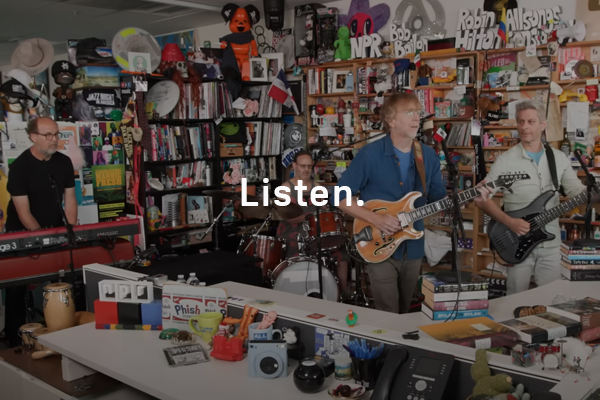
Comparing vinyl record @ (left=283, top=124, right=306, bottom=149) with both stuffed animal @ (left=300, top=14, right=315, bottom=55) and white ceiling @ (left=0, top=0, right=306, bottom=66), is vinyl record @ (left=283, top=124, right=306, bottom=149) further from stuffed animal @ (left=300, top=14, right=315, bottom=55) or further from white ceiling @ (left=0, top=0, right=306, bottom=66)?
white ceiling @ (left=0, top=0, right=306, bottom=66)

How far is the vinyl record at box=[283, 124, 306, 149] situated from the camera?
664 cm

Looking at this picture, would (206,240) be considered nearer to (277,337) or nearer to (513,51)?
(513,51)

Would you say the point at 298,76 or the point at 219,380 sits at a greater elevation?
the point at 298,76

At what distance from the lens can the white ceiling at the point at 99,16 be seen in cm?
704

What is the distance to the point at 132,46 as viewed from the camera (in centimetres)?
534

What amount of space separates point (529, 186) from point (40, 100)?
4.18 metres

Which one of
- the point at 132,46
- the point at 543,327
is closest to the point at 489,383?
the point at 543,327

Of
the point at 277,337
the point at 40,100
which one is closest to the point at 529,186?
the point at 277,337

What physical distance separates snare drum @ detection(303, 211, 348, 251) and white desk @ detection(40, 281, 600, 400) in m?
1.98

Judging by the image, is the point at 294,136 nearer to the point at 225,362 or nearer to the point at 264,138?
the point at 264,138

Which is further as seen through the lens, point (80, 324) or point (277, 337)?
point (80, 324)

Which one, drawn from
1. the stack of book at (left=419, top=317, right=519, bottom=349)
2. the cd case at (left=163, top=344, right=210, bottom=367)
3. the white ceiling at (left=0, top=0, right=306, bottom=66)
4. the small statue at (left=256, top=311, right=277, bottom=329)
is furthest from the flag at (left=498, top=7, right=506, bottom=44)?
the cd case at (left=163, top=344, right=210, bottom=367)

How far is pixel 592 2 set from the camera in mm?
4746

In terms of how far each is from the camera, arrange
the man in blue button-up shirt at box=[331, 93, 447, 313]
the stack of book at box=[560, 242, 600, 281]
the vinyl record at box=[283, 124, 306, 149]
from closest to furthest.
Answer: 1. the stack of book at box=[560, 242, 600, 281]
2. the man in blue button-up shirt at box=[331, 93, 447, 313]
3. the vinyl record at box=[283, 124, 306, 149]
